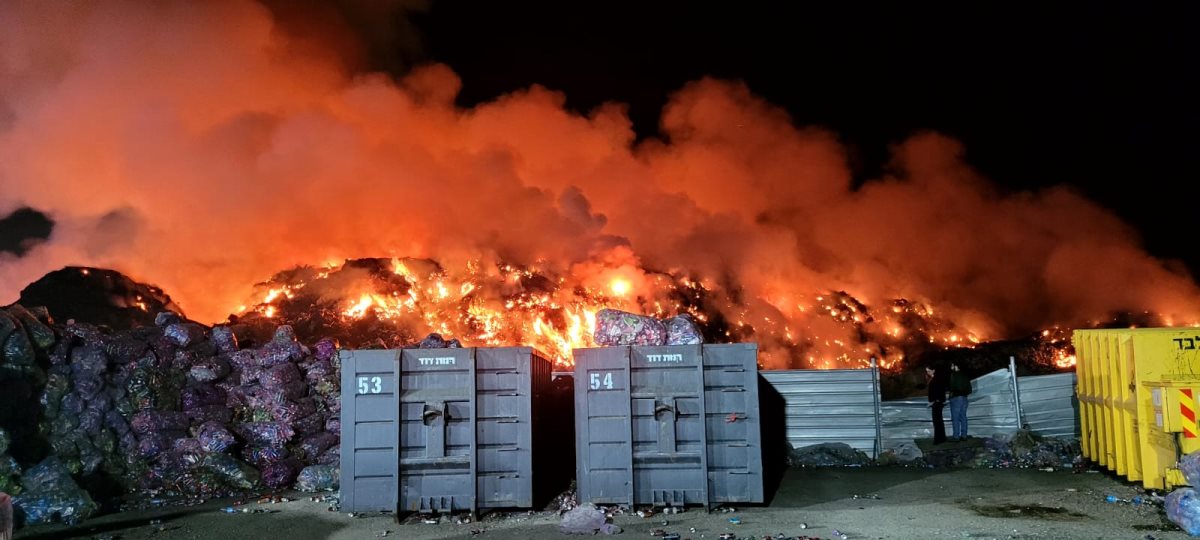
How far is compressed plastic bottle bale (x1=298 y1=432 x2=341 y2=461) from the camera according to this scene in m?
12.1

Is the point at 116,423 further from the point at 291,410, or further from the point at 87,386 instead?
the point at 291,410

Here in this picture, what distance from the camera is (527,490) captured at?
8.81 meters

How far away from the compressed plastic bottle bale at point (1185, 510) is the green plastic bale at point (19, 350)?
45.5 ft

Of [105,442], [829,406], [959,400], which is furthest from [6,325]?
[959,400]

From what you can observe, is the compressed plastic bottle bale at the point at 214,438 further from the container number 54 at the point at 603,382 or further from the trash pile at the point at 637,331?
the container number 54 at the point at 603,382

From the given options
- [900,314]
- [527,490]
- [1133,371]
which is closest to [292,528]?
[527,490]

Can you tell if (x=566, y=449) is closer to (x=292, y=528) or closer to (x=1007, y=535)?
(x=292, y=528)

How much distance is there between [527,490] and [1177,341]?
25.3 ft

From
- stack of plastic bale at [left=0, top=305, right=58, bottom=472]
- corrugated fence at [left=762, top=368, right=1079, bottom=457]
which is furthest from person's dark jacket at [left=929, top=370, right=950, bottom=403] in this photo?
stack of plastic bale at [left=0, top=305, right=58, bottom=472]

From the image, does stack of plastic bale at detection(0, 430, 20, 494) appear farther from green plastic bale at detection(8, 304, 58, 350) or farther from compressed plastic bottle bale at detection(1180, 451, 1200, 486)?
compressed plastic bottle bale at detection(1180, 451, 1200, 486)

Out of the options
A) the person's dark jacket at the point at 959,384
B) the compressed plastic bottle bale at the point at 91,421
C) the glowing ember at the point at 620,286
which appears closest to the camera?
the compressed plastic bottle bale at the point at 91,421

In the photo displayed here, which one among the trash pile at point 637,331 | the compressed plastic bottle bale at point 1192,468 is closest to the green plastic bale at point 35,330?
the trash pile at point 637,331

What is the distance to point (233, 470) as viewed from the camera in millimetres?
10992

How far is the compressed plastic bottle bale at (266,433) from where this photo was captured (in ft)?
39.4
